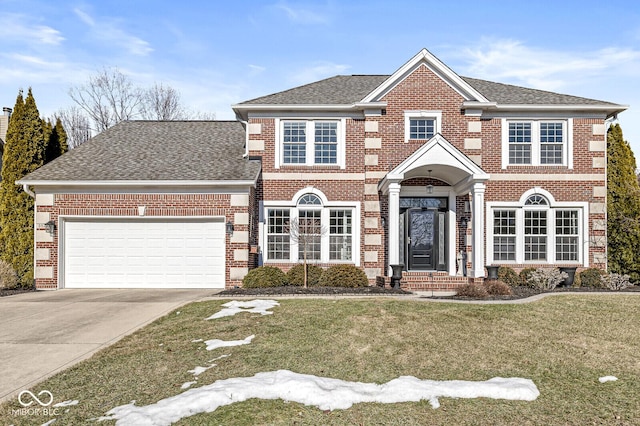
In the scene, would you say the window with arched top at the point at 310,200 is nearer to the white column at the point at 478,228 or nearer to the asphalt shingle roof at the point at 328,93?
the asphalt shingle roof at the point at 328,93

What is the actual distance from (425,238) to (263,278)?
20.5ft

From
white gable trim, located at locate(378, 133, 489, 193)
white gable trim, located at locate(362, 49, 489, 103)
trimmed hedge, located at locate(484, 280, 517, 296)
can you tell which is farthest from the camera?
white gable trim, located at locate(362, 49, 489, 103)

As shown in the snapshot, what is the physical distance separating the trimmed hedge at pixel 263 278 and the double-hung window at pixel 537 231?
7.71m

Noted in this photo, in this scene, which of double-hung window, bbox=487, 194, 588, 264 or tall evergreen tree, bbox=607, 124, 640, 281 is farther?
double-hung window, bbox=487, 194, 588, 264

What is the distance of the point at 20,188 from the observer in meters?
16.6

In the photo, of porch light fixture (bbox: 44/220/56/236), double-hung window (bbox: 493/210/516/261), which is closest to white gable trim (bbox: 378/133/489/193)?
double-hung window (bbox: 493/210/516/261)

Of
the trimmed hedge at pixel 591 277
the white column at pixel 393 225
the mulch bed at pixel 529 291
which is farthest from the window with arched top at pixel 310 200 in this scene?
the trimmed hedge at pixel 591 277

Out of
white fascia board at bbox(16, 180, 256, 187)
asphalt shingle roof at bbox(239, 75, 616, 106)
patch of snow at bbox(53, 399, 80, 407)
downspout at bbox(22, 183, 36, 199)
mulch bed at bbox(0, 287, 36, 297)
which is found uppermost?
asphalt shingle roof at bbox(239, 75, 616, 106)

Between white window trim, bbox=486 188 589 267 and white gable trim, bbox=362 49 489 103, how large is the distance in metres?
3.84

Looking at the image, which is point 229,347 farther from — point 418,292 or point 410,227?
point 410,227

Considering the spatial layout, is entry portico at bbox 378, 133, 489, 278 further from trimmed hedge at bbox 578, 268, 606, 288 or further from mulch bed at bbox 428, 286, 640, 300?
trimmed hedge at bbox 578, 268, 606, 288

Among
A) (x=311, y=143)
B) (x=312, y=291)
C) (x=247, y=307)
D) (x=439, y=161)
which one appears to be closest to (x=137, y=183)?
→ (x=311, y=143)

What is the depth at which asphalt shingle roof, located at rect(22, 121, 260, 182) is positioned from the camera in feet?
51.6

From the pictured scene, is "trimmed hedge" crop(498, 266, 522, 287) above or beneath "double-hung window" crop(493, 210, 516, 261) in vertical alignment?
beneath
